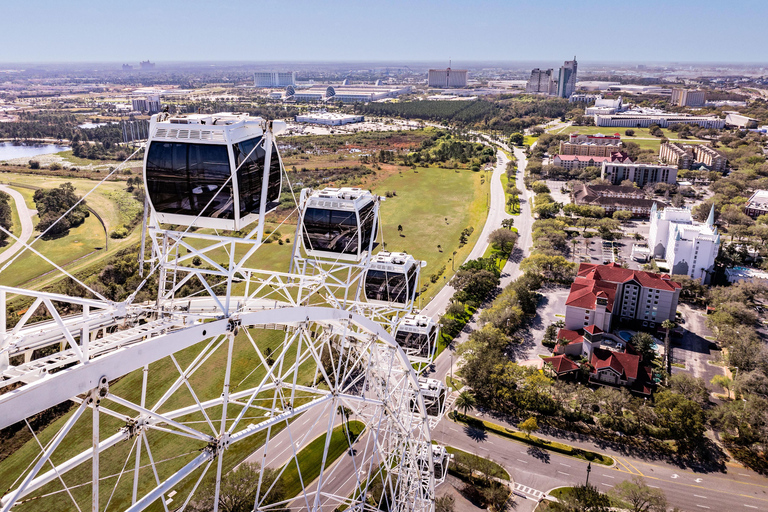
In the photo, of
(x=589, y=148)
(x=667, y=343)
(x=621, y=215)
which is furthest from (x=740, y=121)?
(x=667, y=343)

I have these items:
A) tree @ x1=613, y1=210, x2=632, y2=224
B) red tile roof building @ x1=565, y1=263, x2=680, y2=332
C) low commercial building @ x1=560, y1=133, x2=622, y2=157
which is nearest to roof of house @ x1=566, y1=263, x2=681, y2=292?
red tile roof building @ x1=565, y1=263, x2=680, y2=332

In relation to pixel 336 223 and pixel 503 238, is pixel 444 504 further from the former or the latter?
pixel 503 238

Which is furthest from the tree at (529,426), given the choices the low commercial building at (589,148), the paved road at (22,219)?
the low commercial building at (589,148)

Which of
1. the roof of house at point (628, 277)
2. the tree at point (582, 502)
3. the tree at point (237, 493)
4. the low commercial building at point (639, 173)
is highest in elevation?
the low commercial building at point (639, 173)

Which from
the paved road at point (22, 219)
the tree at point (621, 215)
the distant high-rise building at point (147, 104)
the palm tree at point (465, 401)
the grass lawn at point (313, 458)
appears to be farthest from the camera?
the distant high-rise building at point (147, 104)

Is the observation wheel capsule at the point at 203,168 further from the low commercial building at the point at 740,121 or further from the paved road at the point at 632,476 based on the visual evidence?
the low commercial building at the point at 740,121

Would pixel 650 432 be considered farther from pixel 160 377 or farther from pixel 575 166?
pixel 575 166
